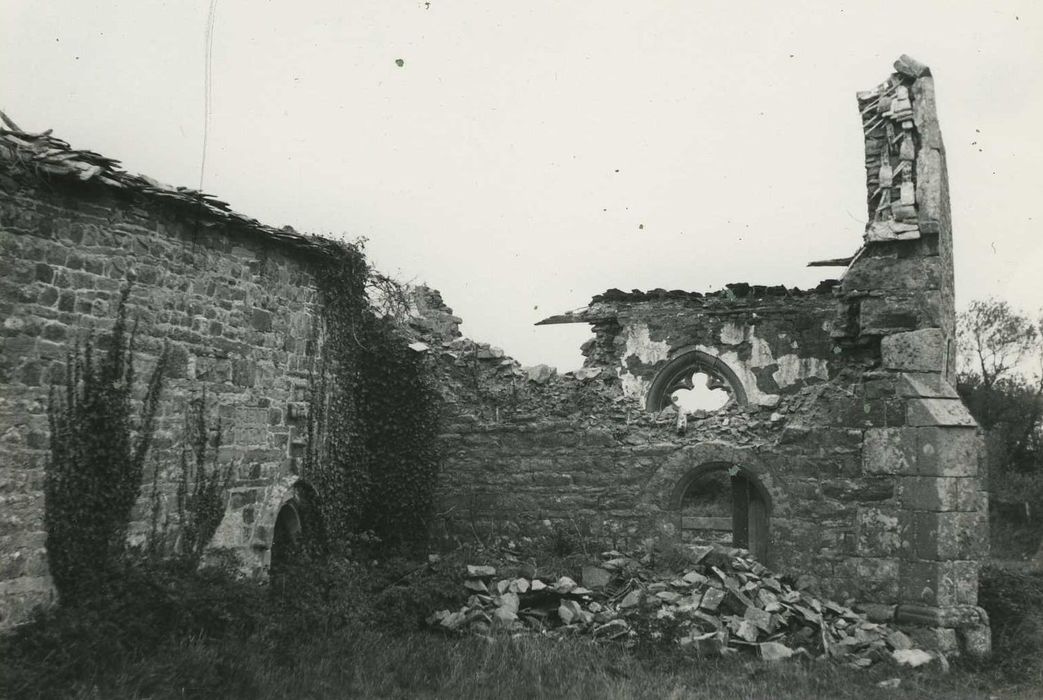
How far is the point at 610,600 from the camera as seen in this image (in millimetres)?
8602

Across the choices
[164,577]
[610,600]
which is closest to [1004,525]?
[610,600]

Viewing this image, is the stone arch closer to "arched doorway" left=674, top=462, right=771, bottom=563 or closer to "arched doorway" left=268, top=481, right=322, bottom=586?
"arched doorway" left=674, top=462, right=771, bottom=563

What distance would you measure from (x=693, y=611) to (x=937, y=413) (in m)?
3.13

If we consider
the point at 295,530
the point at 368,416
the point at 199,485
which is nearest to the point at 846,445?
the point at 368,416

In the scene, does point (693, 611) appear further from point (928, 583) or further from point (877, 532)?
point (928, 583)

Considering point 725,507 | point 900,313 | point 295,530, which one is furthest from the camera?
point 725,507

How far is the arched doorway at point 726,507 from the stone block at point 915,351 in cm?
195

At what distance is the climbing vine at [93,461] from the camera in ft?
22.6

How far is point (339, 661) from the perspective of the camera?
6.93 meters

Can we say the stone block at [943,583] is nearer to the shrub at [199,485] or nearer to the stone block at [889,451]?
the stone block at [889,451]

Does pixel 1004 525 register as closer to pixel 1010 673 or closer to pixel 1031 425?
pixel 1031 425

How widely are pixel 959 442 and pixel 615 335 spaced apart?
11.2 meters

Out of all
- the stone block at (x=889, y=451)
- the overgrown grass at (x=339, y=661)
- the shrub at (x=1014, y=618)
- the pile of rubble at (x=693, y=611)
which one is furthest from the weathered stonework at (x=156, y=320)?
the shrub at (x=1014, y=618)

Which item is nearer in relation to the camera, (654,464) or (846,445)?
(846,445)
